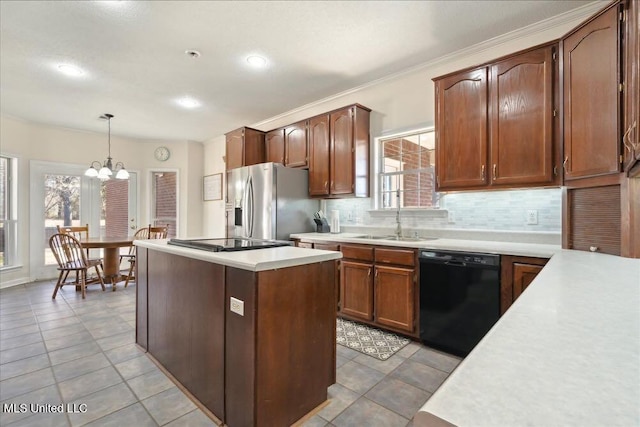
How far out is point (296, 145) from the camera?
4086 millimetres

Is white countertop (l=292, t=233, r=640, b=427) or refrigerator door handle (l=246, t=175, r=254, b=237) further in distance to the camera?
refrigerator door handle (l=246, t=175, r=254, b=237)

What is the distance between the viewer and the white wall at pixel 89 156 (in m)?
4.76

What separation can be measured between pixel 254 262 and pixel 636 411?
127 centimetres

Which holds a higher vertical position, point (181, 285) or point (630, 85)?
point (630, 85)

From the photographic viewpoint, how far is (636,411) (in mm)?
387

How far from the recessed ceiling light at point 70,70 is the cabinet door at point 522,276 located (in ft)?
14.5

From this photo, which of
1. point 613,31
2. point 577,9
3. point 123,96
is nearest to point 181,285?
point 613,31

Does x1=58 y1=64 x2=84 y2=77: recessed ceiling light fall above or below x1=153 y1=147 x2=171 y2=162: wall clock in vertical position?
above

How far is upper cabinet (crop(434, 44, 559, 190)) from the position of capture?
7.24ft

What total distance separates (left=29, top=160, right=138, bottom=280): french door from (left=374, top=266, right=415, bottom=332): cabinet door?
5416 mm

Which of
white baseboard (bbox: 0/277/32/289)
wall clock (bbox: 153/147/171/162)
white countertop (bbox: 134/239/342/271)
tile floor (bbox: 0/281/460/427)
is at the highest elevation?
wall clock (bbox: 153/147/171/162)

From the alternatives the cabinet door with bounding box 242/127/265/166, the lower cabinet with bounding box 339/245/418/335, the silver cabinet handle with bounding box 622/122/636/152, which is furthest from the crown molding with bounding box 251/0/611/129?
the lower cabinet with bounding box 339/245/418/335

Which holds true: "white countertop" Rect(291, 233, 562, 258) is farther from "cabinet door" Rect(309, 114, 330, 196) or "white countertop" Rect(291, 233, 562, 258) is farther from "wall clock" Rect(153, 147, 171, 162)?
"wall clock" Rect(153, 147, 171, 162)

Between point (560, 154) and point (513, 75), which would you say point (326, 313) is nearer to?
point (560, 154)
